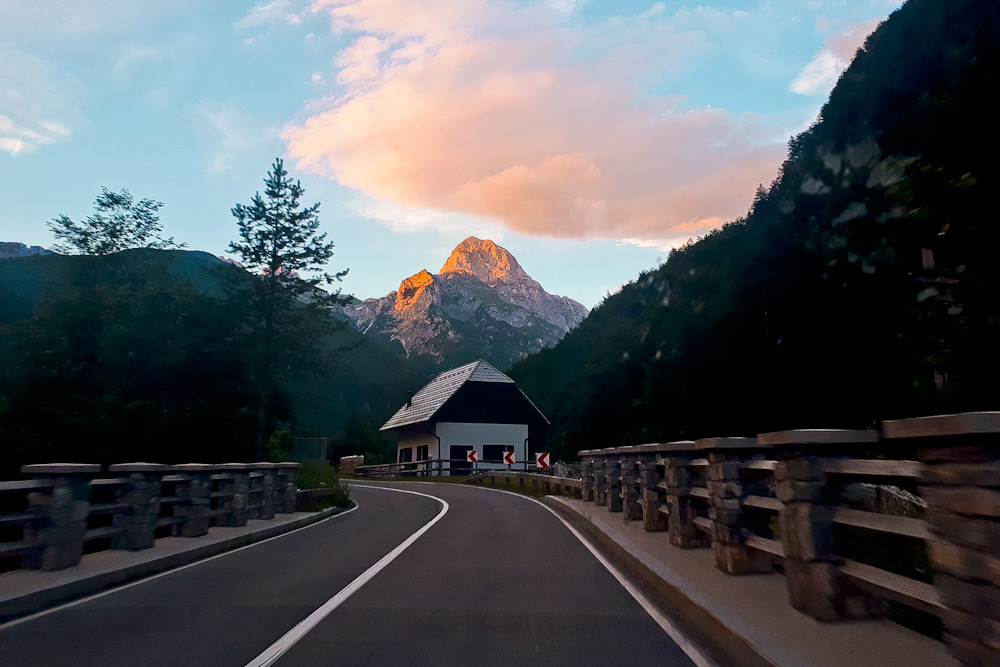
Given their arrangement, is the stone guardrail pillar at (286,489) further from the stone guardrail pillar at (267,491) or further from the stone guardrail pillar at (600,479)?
the stone guardrail pillar at (600,479)

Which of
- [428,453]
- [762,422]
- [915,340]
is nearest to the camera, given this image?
[915,340]

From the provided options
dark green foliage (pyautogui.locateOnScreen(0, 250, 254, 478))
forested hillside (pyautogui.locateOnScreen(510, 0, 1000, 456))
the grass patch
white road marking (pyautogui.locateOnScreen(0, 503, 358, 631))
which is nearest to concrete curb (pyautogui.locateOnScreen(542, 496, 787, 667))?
white road marking (pyautogui.locateOnScreen(0, 503, 358, 631))

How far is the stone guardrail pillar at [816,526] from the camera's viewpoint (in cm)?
550

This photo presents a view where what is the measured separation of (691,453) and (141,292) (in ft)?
73.1

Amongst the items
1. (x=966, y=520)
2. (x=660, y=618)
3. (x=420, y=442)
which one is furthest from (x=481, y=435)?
(x=966, y=520)

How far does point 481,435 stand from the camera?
56938 mm

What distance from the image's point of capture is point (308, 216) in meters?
42.2

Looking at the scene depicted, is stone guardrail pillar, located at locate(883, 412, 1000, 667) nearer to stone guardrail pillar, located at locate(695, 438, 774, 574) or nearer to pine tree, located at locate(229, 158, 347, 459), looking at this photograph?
stone guardrail pillar, located at locate(695, 438, 774, 574)

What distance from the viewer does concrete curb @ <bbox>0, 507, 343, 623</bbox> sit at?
281 inches

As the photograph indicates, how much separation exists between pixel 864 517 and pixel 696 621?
1819 mm

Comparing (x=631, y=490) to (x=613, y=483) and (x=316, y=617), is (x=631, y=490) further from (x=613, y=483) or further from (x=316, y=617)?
(x=316, y=617)

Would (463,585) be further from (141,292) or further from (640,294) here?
(640,294)

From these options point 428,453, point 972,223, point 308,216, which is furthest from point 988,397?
point 428,453

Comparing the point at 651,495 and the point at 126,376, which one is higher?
the point at 126,376
